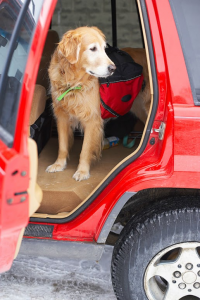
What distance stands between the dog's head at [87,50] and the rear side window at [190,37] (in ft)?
2.85

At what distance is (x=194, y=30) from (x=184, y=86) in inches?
9.9

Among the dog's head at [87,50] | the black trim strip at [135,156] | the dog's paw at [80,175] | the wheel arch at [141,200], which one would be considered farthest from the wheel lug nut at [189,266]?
the dog's head at [87,50]

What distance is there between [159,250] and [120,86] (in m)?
1.25

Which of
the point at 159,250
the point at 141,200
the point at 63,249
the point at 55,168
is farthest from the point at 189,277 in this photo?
the point at 55,168

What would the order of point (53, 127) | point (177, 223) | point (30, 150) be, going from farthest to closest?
point (53, 127) → point (177, 223) → point (30, 150)

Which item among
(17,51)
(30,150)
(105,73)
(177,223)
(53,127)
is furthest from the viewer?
(53,127)

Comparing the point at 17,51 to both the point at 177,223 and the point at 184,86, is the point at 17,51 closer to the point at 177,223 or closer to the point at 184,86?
the point at 184,86

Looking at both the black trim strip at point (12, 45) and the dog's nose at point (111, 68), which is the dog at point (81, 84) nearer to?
the dog's nose at point (111, 68)

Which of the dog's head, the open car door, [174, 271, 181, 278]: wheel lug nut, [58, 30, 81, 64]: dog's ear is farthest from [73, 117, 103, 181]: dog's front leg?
the open car door

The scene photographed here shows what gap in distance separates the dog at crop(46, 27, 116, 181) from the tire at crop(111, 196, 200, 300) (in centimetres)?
75

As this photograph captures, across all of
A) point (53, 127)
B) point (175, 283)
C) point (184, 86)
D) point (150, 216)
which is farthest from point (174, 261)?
point (53, 127)

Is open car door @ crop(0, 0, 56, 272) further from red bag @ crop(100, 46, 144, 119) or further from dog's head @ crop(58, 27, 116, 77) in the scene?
red bag @ crop(100, 46, 144, 119)

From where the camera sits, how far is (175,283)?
1816mm

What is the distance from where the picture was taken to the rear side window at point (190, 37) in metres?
1.67
